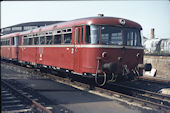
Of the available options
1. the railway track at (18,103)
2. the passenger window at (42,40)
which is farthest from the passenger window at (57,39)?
the railway track at (18,103)

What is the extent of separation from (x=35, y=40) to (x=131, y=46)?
7673 millimetres

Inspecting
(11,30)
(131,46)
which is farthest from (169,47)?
(11,30)

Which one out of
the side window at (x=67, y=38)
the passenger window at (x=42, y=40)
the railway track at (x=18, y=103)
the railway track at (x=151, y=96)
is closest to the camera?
the railway track at (x=18, y=103)

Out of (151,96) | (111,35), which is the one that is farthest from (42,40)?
(151,96)

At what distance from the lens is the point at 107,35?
8.47 metres

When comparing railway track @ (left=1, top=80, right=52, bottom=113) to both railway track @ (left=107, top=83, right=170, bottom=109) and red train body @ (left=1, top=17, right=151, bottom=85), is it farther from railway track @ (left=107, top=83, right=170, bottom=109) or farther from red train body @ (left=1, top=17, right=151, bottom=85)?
railway track @ (left=107, top=83, right=170, bottom=109)

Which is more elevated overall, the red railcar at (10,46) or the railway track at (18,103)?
the red railcar at (10,46)

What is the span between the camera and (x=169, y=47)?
75.6ft

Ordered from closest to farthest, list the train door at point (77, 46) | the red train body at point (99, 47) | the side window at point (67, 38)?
the red train body at point (99, 47), the train door at point (77, 46), the side window at point (67, 38)

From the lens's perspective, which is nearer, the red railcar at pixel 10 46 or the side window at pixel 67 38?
the side window at pixel 67 38

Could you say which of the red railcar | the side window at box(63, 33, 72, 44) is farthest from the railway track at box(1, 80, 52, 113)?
the red railcar

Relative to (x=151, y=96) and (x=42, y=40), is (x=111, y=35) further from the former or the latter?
(x=42, y=40)

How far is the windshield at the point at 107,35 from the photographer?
8.41m

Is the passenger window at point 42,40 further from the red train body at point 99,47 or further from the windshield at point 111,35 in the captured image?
the windshield at point 111,35
